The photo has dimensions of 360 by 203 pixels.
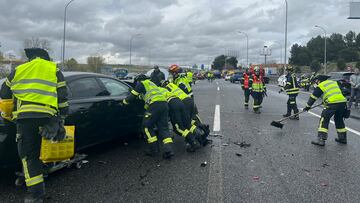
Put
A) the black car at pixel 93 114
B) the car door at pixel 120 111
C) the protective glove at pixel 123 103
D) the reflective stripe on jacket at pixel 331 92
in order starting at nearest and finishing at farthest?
the black car at pixel 93 114 < the car door at pixel 120 111 < the protective glove at pixel 123 103 < the reflective stripe on jacket at pixel 331 92

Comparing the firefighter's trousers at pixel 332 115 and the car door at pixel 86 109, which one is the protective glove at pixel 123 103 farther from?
the firefighter's trousers at pixel 332 115

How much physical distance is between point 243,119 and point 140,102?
16.0 ft

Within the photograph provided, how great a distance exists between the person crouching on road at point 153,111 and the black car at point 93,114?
1.19ft

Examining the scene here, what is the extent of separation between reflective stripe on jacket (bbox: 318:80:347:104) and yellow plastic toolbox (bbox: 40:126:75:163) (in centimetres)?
526

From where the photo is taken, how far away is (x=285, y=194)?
4344 millimetres

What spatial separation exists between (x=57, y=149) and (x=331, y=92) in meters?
5.56

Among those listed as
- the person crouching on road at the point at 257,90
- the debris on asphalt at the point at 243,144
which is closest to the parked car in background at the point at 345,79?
the person crouching on road at the point at 257,90

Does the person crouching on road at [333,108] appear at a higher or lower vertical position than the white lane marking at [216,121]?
higher

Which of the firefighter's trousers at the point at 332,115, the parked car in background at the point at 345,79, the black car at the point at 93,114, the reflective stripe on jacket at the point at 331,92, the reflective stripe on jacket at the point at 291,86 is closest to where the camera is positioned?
the black car at the point at 93,114

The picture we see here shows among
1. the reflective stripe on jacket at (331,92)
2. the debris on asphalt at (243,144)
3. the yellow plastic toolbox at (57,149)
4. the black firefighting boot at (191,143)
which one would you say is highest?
the reflective stripe on jacket at (331,92)

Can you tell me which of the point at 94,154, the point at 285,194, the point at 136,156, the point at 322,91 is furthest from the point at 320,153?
the point at 94,154

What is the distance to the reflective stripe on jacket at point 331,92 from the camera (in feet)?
24.3

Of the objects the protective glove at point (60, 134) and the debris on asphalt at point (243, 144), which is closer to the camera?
the protective glove at point (60, 134)

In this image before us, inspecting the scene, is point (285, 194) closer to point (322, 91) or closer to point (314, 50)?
point (322, 91)
